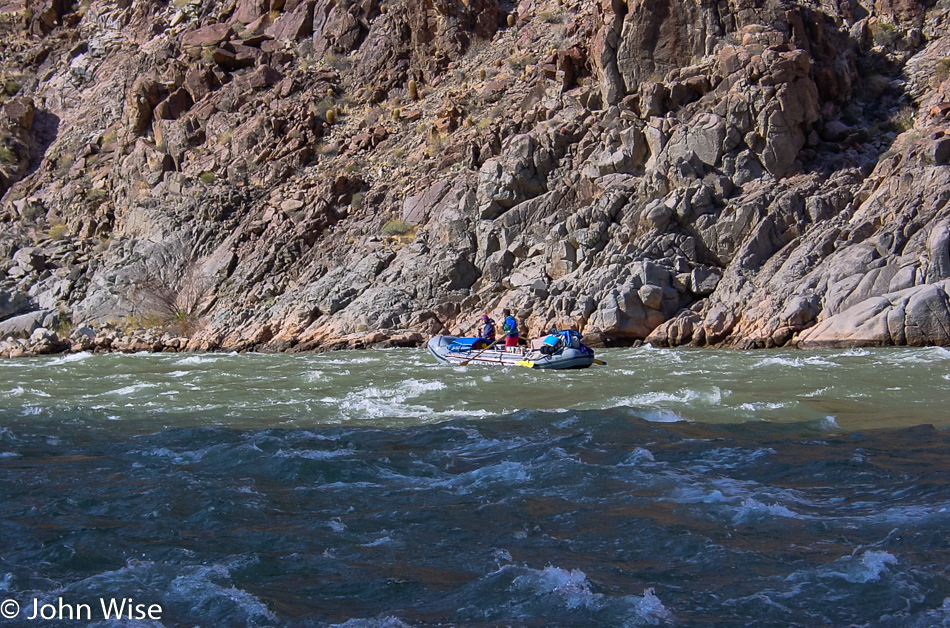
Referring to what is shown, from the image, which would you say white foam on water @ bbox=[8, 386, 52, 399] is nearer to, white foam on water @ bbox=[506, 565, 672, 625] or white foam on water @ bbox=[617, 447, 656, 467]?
white foam on water @ bbox=[617, 447, 656, 467]

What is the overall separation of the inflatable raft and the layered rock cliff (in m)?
3.26

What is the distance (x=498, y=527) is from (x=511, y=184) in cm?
1819

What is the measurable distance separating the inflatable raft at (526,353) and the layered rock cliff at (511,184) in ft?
10.7

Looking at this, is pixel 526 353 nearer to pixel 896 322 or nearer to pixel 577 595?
pixel 896 322

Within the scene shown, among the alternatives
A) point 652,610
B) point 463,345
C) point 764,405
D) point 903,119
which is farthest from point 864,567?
point 903,119

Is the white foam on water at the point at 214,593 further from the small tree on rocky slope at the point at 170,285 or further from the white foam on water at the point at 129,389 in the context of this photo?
the small tree on rocky slope at the point at 170,285

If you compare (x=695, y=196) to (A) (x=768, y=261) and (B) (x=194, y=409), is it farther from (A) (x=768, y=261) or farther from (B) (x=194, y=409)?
(B) (x=194, y=409)

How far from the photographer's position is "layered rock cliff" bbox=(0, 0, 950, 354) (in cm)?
2005

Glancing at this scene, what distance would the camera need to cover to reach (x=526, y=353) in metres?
16.9

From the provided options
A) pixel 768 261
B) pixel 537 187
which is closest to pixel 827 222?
pixel 768 261

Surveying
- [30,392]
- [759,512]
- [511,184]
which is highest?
[511,184]

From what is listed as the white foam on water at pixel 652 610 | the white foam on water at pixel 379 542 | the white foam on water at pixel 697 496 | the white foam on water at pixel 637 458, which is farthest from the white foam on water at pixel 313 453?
the white foam on water at pixel 652 610

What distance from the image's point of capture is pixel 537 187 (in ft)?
77.6

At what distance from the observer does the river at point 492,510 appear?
4945mm
